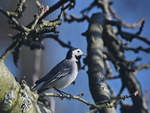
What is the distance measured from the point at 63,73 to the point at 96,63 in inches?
7.8

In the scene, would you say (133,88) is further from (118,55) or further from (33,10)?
(33,10)

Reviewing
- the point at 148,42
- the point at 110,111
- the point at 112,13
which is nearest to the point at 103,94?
the point at 110,111

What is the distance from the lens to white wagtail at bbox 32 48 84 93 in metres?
1.65

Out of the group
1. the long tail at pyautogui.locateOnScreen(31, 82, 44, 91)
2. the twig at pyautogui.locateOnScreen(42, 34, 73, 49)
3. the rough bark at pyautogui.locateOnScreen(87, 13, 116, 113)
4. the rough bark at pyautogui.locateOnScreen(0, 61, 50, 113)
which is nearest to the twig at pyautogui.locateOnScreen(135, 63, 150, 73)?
the rough bark at pyautogui.locateOnScreen(87, 13, 116, 113)

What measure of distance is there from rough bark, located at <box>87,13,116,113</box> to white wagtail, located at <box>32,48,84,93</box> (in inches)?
3.7

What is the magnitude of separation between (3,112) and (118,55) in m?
1.35

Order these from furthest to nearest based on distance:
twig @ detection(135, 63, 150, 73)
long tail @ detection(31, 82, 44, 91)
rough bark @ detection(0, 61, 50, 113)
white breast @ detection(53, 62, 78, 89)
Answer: twig @ detection(135, 63, 150, 73) < white breast @ detection(53, 62, 78, 89) < long tail @ detection(31, 82, 44, 91) < rough bark @ detection(0, 61, 50, 113)

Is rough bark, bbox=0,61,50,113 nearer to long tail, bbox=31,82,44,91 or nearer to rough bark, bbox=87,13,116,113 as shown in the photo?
long tail, bbox=31,82,44,91

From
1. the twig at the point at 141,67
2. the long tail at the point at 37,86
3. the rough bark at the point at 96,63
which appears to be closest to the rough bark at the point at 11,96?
the long tail at the point at 37,86

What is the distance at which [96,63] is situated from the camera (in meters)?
1.81

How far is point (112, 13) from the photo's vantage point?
2.68 m

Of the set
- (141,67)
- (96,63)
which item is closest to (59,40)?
(96,63)

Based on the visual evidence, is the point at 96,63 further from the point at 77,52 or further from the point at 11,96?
the point at 11,96

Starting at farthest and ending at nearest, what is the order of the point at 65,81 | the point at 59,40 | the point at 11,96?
1. the point at 59,40
2. the point at 65,81
3. the point at 11,96
